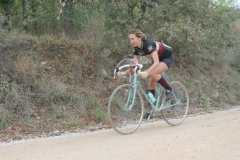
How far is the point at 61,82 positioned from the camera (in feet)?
30.4

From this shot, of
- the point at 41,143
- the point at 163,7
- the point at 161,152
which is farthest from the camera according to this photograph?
the point at 163,7

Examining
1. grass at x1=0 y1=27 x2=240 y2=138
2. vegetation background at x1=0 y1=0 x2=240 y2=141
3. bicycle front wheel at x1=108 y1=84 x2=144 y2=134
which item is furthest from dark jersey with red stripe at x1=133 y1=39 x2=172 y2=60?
grass at x1=0 y1=27 x2=240 y2=138

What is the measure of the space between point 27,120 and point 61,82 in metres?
1.63

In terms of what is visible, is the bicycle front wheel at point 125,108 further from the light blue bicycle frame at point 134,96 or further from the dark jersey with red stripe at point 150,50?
the dark jersey with red stripe at point 150,50

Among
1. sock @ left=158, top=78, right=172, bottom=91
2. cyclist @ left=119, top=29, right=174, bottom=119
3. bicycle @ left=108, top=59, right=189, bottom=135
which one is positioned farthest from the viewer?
sock @ left=158, top=78, right=172, bottom=91

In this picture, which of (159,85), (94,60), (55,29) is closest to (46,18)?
(55,29)


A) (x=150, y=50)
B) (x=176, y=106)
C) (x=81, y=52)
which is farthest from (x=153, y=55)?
(x=81, y=52)

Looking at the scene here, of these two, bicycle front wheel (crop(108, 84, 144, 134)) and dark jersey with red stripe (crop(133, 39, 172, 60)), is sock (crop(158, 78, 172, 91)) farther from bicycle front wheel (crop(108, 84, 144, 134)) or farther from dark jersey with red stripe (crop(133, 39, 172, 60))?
bicycle front wheel (crop(108, 84, 144, 134))

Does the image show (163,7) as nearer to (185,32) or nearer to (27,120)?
(185,32)

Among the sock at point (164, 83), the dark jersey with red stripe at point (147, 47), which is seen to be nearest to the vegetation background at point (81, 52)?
the sock at point (164, 83)

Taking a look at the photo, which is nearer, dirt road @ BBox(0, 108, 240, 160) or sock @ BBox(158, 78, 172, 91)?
dirt road @ BBox(0, 108, 240, 160)

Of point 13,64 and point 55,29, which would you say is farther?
point 55,29

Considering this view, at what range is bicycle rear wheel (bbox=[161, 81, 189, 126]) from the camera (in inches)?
319

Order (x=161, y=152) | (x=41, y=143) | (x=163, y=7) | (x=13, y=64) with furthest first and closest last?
(x=163, y=7)
(x=13, y=64)
(x=41, y=143)
(x=161, y=152)
